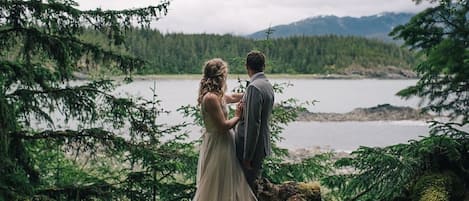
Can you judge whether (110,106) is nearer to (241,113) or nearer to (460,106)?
(241,113)

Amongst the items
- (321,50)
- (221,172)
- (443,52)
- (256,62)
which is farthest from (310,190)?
(321,50)

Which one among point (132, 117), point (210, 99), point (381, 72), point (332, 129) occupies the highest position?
point (210, 99)

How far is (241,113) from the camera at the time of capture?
4.50 m

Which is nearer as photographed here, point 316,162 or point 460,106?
point 460,106

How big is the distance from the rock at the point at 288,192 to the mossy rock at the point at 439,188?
865mm

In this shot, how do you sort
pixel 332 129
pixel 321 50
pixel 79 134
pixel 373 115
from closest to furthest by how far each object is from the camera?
pixel 79 134, pixel 332 129, pixel 373 115, pixel 321 50

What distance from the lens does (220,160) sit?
15.3 feet

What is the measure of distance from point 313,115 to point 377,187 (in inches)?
1225

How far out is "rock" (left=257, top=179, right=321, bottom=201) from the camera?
4.77 meters

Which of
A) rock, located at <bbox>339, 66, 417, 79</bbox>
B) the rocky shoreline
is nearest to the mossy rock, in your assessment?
the rocky shoreline

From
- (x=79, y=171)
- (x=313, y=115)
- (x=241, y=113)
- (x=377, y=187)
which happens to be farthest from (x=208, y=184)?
(x=313, y=115)

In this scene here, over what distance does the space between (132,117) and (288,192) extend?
7.34 ft

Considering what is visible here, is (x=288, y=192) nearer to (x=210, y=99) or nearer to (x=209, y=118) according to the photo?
(x=209, y=118)

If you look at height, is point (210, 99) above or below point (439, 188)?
above
